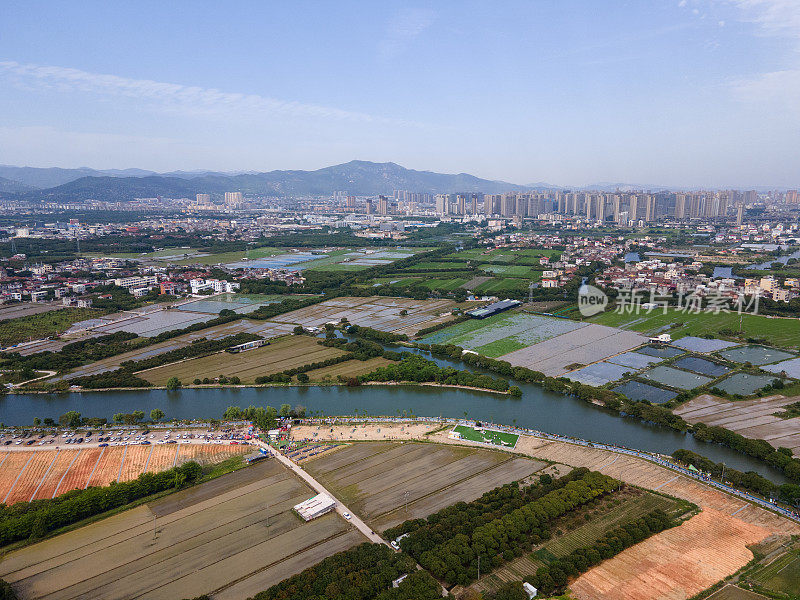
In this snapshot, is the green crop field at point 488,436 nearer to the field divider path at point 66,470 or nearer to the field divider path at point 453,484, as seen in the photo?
the field divider path at point 453,484

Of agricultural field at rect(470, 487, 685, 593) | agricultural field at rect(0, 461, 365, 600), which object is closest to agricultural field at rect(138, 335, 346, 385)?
agricultural field at rect(0, 461, 365, 600)

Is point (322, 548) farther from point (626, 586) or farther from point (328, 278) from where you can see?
point (328, 278)

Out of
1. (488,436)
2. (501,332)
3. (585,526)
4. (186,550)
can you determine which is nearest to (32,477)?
(186,550)

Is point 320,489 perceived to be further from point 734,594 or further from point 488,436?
point 734,594

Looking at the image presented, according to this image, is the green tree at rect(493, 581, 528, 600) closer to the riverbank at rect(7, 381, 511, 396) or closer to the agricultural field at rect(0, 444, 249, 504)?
the agricultural field at rect(0, 444, 249, 504)

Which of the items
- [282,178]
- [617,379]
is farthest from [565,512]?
[282,178]

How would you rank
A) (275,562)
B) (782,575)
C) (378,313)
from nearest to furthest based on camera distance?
1. (782,575)
2. (275,562)
3. (378,313)
